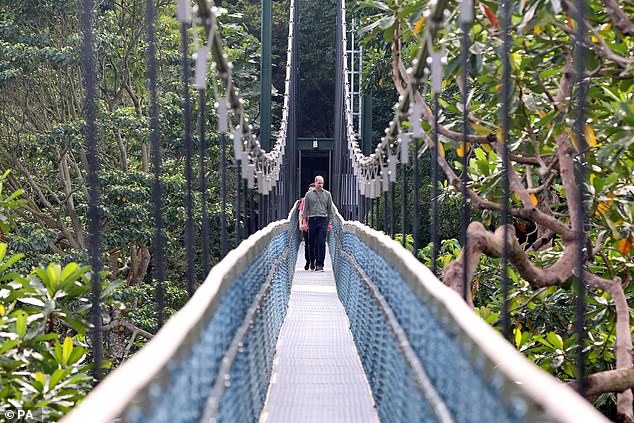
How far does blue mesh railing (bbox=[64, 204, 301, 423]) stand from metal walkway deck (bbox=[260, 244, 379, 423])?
0.16m

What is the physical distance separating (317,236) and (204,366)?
9.55 m

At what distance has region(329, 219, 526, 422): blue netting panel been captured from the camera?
5.33 ft

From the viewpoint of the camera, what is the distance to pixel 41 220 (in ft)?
45.3

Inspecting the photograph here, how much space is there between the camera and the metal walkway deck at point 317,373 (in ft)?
13.4

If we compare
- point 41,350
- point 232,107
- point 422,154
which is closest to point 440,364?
point 41,350

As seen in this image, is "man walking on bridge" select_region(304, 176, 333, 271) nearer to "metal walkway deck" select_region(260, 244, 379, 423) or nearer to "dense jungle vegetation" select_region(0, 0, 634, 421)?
"dense jungle vegetation" select_region(0, 0, 634, 421)

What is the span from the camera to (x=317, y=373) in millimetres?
5098

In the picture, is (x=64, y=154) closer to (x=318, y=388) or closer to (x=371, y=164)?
(x=371, y=164)

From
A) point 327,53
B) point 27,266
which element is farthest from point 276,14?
point 27,266

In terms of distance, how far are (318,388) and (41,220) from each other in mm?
9677

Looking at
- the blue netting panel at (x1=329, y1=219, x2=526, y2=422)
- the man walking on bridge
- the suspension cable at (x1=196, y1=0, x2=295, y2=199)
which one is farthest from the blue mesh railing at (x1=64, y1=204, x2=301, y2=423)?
the man walking on bridge

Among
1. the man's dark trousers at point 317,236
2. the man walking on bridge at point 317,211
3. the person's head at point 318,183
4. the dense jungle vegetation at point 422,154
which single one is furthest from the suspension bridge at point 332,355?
the man's dark trousers at point 317,236

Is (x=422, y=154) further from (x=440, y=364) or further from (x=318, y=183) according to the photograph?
(x=440, y=364)

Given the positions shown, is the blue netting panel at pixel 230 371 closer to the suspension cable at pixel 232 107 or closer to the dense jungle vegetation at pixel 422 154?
the dense jungle vegetation at pixel 422 154
